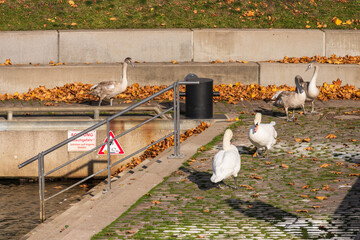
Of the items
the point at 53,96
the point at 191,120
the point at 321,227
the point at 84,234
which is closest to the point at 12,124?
the point at 53,96

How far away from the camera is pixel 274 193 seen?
34.9 ft

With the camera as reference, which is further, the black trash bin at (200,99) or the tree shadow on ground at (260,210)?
the black trash bin at (200,99)

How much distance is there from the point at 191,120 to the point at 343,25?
951 centimetres

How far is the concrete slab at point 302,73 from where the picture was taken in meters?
20.0

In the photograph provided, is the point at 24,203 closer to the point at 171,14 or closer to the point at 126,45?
the point at 126,45

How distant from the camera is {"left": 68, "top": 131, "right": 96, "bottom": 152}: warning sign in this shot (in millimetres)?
16494

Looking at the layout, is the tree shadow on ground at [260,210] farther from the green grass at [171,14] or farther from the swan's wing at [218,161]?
the green grass at [171,14]

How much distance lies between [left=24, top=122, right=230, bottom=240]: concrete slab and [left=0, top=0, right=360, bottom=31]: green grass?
405 inches

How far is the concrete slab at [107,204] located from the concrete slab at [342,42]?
9.47 metres

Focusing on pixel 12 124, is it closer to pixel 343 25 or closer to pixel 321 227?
pixel 321 227

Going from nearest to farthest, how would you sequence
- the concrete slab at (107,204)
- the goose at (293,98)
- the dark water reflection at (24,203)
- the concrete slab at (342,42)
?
the concrete slab at (107,204) < the dark water reflection at (24,203) < the goose at (293,98) < the concrete slab at (342,42)

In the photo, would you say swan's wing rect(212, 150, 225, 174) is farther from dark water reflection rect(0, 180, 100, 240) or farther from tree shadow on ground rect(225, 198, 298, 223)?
dark water reflection rect(0, 180, 100, 240)

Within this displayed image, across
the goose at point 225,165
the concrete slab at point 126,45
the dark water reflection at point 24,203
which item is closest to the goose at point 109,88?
the dark water reflection at point 24,203

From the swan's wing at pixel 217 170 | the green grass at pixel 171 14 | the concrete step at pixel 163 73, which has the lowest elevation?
the swan's wing at pixel 217 170
